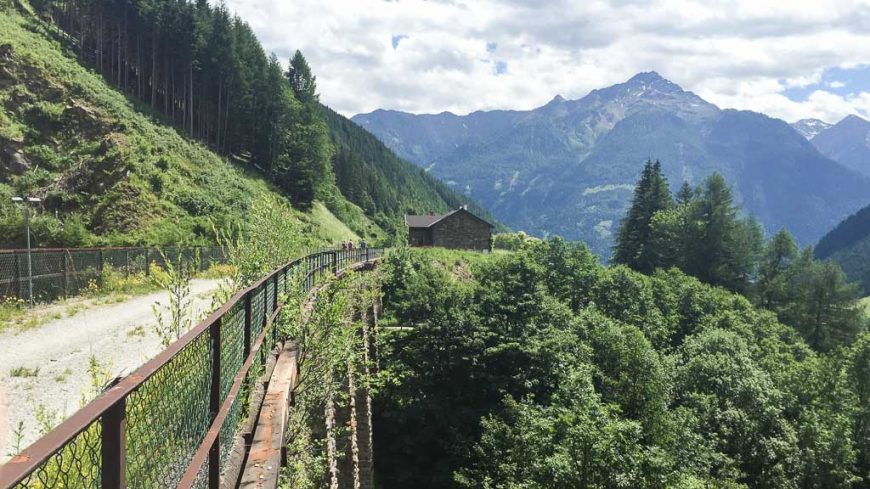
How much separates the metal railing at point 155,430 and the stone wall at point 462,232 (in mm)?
56243

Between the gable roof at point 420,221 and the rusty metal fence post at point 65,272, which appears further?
the gable roof at point 420,221

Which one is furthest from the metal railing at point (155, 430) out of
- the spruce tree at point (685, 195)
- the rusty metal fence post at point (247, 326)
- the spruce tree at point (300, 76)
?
the spruce tree at point (300, 76)

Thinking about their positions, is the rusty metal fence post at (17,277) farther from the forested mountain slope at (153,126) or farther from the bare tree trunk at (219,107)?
the bare tree trunk at (219,107)

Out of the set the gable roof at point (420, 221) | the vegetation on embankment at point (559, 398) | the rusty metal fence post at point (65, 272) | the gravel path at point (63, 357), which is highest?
the gable roof at point (420, 221)

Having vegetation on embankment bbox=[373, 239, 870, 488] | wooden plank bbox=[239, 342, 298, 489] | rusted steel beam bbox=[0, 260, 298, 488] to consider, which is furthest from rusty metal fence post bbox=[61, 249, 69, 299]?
rusted steel beam bbox=[0, 260, 298, 488]

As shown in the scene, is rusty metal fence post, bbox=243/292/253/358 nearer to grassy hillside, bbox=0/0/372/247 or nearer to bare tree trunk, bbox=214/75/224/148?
grassy hillside, bbox=0/0/372/247

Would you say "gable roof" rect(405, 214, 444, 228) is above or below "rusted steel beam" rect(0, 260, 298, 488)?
above

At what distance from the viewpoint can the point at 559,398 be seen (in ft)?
68.8

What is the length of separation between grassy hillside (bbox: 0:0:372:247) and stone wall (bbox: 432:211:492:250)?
17481 mm

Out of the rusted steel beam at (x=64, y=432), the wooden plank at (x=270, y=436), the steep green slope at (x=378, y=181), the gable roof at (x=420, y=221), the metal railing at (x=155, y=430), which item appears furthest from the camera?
the steep green slope at (x=378, y=181)

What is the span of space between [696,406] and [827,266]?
3798 cm

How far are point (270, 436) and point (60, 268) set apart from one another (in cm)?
1485

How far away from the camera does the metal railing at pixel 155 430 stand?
1597 mm

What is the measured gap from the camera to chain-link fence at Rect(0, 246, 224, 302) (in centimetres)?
1399
